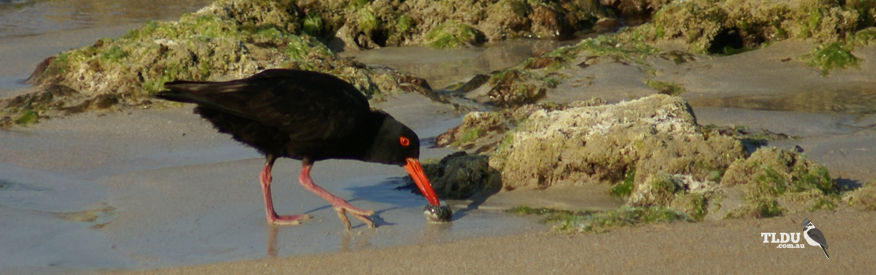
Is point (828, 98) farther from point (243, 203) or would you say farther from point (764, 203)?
point (243, 203)

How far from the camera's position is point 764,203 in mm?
5188

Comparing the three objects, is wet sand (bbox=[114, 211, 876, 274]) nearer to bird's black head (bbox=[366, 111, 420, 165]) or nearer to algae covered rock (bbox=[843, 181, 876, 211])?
algae covered rock (bbox=[843, 181, 876, 211])

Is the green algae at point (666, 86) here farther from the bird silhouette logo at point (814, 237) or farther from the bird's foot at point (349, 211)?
the bird silhouette logo at point (814, 237)

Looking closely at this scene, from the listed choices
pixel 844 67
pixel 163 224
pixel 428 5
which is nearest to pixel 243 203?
pixel 163 224

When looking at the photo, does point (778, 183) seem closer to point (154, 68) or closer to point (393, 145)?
point (393, 145)

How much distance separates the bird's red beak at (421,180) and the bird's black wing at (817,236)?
2012mm

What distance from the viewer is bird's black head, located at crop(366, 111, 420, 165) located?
6074mm

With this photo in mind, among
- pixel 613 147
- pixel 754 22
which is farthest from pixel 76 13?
pixel 613 147

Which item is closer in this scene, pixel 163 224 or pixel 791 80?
pixel 163 224

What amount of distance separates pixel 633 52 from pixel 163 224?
6162 millimetres

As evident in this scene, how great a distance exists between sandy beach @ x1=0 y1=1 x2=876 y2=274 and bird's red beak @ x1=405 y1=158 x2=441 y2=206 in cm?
16

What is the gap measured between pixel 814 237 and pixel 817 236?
3 centimetres

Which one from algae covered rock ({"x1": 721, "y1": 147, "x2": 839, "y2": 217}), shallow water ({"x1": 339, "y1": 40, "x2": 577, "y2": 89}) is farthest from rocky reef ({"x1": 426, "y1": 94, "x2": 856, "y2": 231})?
shallow water ({"x1": 339, "y1": 40, "x2": 577, "y2": 89})

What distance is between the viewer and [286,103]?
598 centimetres
